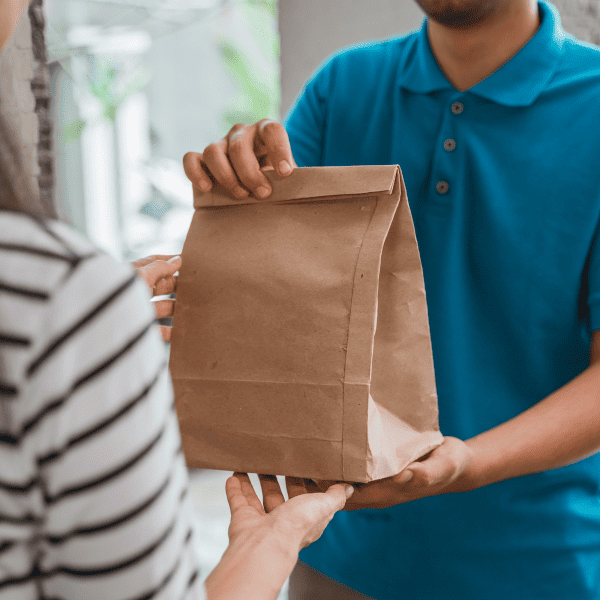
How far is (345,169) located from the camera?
63 centimetres

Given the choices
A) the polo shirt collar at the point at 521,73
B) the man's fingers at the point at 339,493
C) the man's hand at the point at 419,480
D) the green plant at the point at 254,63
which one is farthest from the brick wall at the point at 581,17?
the man's fingers at the point at 339,493

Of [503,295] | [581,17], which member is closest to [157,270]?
[503,295]

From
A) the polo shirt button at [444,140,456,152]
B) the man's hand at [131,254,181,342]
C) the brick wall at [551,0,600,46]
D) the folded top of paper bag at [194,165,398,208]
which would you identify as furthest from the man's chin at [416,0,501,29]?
the brick wall at [551,0,600,46]

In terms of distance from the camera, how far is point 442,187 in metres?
0.80

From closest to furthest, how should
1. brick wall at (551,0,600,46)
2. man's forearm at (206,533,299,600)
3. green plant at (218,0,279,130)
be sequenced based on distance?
man's forearm at (206,533,299,600), brick wall at (551,0,600,46), green plant at (218,0,279,130)

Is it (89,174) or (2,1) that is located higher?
(2,1)

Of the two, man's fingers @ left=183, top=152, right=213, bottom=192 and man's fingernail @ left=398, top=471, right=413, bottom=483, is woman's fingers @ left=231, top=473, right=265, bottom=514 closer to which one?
man's fingernail @ left=398, top=471, right=413, bottom=483

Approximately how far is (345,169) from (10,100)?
0.52 m

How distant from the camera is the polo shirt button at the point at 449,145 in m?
0.80

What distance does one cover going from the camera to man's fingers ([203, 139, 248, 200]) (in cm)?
66

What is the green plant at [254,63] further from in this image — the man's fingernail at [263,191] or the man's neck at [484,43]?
the man's fingernail at [263,191]

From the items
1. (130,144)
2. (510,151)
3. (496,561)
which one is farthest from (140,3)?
(496,561)

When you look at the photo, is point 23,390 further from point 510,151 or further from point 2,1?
point 510,151

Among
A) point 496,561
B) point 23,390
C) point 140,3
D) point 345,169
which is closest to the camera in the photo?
point 23,390
